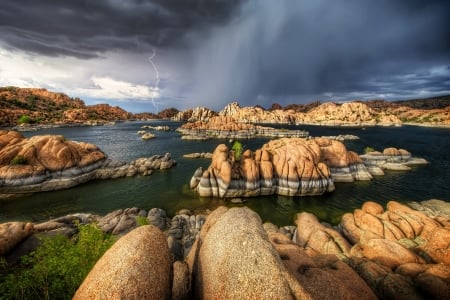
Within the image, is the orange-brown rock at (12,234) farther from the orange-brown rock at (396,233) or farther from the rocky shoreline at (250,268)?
the orange-brown rock at (396,233)

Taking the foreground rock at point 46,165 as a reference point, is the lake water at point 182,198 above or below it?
below

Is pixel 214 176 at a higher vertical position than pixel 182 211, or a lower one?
higher

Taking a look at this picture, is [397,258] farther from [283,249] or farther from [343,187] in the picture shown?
[343,187]

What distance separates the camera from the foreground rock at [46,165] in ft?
114

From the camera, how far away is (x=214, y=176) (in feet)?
114

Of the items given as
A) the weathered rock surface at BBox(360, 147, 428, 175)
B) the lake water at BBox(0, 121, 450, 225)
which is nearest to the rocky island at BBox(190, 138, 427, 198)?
the lake water at BBox(0, 121, 450, 225)

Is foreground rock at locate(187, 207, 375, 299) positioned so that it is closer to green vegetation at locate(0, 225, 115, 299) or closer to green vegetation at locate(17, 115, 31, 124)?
green vegetation at locate(0, 225, 115, 299)

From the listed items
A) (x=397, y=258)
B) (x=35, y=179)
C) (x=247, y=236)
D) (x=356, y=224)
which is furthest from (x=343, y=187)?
(x=35, y=179)

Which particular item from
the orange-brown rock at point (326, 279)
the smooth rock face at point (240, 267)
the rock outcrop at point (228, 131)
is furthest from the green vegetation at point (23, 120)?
the orange-brown rock at point (326, 279)

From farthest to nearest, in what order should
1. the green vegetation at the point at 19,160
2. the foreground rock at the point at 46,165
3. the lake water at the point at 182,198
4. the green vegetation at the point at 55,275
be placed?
1. the green vegetation at the point at 19,160
2. the foreground rock at the point at 46,165
3. the lake water at the point at 182,198
4. the green vegetation at the point at 55,275

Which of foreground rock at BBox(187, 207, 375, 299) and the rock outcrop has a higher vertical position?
the rock outcrop

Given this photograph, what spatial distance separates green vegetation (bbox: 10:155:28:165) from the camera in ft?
117

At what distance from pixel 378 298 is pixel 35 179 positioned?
164 feet

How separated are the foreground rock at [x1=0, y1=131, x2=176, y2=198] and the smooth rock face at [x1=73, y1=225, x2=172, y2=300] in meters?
41.7
